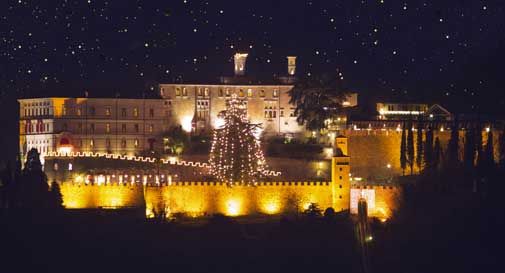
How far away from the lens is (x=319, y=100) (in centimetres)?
11062

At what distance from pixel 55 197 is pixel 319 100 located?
22.5m

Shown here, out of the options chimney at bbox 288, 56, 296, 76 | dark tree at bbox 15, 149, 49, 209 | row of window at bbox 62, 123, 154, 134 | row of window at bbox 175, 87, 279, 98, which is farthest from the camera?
chimney at bbox 288, 56, 296, 76

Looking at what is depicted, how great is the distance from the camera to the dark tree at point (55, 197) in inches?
3652

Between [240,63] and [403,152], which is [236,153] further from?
[240,63]

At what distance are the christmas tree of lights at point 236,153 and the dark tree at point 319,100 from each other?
6461 mm

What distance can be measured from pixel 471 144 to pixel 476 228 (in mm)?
8072

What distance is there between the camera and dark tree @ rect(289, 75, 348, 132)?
362 feet

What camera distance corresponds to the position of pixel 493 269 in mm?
86250

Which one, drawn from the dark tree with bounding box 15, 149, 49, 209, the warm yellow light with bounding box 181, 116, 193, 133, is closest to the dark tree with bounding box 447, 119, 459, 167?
the dark tree with bounding box 15, 149, 49, 209

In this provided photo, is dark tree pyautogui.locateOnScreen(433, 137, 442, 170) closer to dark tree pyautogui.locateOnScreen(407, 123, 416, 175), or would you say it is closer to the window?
dark tree pyautogui.locateOnScreen(407, 123, 416, 175)

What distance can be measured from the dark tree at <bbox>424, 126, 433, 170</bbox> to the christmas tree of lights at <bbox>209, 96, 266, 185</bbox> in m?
8.43

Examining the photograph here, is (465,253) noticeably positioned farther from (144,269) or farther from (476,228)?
(144,269)

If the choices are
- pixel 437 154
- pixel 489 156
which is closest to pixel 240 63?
pixel 437 154

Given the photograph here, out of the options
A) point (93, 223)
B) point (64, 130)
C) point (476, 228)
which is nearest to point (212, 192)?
point (93, 223)
